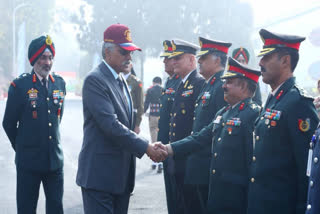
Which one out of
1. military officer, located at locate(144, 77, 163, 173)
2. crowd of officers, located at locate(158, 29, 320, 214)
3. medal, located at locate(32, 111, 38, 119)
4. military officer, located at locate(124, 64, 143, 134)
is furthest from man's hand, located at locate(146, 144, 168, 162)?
military officer, located at locate(144, 77, 163, 173)

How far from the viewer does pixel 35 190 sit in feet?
17.8

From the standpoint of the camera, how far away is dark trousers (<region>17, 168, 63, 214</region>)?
538 centimetres

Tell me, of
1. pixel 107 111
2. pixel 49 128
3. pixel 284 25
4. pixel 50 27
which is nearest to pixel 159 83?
pixel 49 128

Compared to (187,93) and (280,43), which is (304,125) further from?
(187,93)

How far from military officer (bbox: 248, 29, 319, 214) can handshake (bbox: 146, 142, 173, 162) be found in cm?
112

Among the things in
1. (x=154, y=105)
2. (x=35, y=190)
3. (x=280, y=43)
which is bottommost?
(x=154, y=105)

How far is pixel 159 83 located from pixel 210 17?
37.8 m

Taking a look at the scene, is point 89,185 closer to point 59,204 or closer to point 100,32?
point 59,204

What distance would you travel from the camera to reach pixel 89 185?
14.5 ft

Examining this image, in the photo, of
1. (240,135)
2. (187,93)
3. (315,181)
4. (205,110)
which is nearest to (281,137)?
(315,181)

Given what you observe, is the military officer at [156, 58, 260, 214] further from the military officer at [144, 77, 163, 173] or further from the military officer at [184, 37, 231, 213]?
the military officer at [144, 77, 163, 173]

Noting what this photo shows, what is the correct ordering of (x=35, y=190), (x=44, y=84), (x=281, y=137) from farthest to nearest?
1. (x=44, y=84)
2. (x=35, y=190)
3. (x=281, y=137)

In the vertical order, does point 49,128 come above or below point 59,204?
above

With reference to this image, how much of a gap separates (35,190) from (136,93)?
13.2 feet
